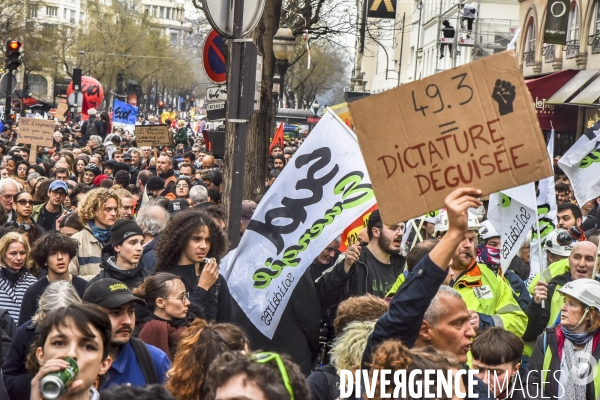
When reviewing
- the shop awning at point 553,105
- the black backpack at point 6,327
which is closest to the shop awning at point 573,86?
the shop awning at point 553,105

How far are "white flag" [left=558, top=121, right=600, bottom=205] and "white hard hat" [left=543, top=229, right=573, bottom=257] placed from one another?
117 centimetres

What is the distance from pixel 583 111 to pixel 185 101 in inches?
4153

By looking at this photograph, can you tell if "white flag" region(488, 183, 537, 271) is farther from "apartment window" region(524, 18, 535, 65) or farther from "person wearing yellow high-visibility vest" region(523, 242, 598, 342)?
"apartment window" region(524, 18, 535, 65)

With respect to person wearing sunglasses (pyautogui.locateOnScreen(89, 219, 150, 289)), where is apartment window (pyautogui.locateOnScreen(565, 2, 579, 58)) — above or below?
above

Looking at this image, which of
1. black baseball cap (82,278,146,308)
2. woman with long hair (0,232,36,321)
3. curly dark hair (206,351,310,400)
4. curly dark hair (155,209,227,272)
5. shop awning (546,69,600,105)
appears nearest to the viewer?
curly dark hair (206,351,310,400)

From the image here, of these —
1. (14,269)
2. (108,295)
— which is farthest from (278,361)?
(14,269)

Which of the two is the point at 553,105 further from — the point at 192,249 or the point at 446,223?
the point at 192,249

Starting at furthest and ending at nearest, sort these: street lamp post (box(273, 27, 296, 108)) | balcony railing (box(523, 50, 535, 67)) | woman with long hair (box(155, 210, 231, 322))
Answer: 1. balcony railing (box(523, 50, 535, 67))
2. street lamp post (box(273, 27, 296, 108))
3. woman with long hair (box(155, 210, 231, 322))

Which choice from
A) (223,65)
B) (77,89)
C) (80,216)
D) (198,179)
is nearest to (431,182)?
(80,216)

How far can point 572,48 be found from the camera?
3177cm

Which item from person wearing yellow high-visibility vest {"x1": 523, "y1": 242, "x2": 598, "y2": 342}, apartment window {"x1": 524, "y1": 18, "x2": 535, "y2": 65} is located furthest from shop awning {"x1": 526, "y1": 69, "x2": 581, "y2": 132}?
person wearing yellow high-visibility vest {"x1": 523, "y1": 242, "x2": 598, "y2": 342}

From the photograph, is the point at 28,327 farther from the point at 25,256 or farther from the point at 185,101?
the point at 185,101

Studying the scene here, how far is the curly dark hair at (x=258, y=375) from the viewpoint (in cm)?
331

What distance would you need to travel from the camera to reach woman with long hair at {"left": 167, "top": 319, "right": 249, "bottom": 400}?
4254mm
